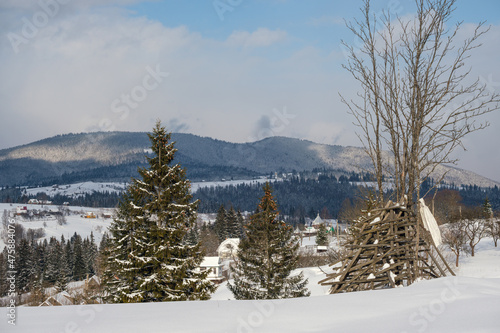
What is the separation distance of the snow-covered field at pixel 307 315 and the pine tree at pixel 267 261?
15954 mm

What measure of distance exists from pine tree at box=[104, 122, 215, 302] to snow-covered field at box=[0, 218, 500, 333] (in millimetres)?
10251

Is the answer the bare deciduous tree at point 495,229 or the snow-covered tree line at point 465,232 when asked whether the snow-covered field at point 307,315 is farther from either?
the bare deciduous tree at point 495,229

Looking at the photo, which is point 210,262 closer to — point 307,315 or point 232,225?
point 232,225

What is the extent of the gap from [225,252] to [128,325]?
244ft

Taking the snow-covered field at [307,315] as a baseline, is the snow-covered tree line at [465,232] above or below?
below

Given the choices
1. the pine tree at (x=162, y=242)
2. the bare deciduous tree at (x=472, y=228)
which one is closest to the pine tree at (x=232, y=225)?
Answer: the bare deciduous tree at (x=472, y=228)

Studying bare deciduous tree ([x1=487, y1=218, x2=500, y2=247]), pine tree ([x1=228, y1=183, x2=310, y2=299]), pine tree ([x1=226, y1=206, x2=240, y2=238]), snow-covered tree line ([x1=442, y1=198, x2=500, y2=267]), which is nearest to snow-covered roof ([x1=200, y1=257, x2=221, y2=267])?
pine tree ([x1=226, y1=206, x2=240, y2=238])

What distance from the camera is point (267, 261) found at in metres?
20.7

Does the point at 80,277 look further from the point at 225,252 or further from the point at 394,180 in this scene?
the point at 394,180

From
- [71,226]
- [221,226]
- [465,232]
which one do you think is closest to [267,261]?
[465,232]

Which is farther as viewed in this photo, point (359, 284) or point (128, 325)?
point (359, 284)

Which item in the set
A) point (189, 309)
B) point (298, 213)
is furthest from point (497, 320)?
point (298, 213)

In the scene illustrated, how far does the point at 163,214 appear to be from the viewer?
50.3ft

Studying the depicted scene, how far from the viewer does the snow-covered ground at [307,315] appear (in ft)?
11.2
